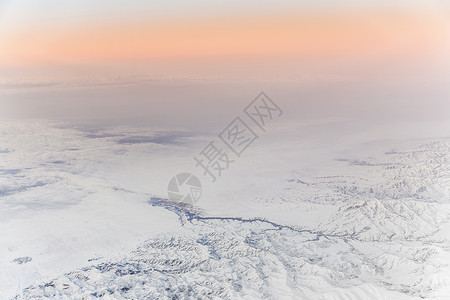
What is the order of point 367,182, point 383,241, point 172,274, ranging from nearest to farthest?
point 172,274
point 383,241
point 367,182

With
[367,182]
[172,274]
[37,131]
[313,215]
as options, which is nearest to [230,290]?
[172,274]

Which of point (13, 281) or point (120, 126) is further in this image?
point (120, 126)

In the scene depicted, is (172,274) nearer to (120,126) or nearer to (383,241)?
(383,241)

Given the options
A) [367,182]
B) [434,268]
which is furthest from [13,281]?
[367,182]

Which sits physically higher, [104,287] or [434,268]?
[434,268]

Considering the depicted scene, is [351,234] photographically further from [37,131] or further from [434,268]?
[37,131]

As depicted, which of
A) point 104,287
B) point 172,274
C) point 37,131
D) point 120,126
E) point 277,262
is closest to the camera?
point 104,287
